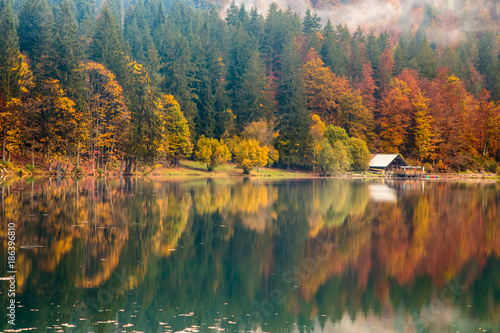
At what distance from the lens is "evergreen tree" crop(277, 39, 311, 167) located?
337 feet

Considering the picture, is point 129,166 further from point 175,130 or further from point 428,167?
point 428,167

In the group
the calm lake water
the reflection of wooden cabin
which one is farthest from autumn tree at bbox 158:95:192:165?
the calm lake water

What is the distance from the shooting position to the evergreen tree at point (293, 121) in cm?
10269

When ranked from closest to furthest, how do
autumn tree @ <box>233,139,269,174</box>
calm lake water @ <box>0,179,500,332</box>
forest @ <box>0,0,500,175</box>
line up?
calm lake water @ <box>0,179,500,332</box> < forest @ <box>0,0,500,175</box> < autumn tree @ <box>233,139,269,174</box>

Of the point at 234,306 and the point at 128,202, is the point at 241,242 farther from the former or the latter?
the point at 128,202

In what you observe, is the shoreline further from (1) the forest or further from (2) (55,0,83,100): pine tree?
(2) (55,0,83,100): pine tree

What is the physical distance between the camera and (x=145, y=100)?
77.1 metres

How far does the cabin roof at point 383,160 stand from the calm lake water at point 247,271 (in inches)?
3065

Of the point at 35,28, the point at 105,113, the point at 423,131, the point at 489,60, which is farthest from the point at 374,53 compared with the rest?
the point at 105,113

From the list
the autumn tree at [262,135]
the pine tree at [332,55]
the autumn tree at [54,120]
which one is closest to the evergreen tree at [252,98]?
the autumn tree at [262,135]

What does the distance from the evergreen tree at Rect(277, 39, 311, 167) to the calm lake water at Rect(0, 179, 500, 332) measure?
70864 mm

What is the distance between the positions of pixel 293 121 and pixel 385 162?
2100 centimetres

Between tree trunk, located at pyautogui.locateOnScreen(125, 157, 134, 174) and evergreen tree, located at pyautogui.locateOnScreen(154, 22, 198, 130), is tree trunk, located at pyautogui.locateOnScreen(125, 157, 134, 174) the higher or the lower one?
the lower one

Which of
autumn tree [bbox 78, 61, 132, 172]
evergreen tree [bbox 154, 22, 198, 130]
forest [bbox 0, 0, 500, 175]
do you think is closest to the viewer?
forest [bbox 0, 0, 500, 175]
